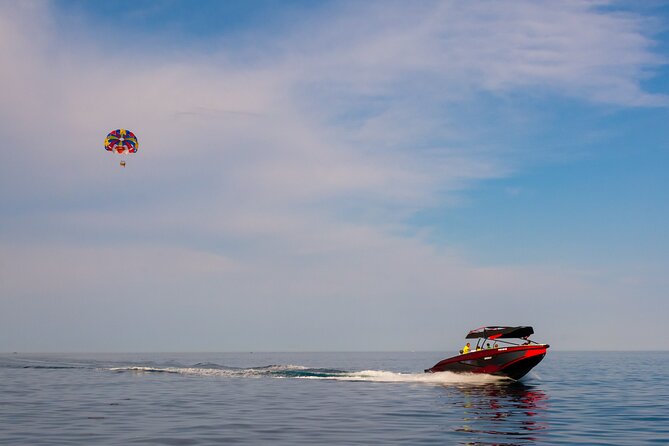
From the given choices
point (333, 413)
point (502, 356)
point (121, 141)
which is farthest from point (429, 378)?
point (121, 141)

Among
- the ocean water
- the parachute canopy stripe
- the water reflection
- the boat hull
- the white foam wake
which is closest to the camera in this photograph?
the ocean water

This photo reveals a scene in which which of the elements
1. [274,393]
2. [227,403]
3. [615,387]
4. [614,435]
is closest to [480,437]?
[614,435]

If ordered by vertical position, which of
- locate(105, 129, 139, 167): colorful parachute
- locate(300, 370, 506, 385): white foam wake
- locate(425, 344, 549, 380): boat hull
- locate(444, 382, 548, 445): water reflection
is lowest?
locate(444, 382, 548, 445): water reflection

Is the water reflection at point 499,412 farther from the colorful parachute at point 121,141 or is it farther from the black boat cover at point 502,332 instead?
the colorful parachute at point 121,141

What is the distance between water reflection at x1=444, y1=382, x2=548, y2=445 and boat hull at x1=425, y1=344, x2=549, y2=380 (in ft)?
4.10

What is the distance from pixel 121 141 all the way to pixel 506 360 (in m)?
42.0

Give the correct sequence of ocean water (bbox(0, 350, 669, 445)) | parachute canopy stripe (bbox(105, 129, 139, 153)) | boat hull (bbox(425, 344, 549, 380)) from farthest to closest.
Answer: parachute canopy stripe (bbox(105, 129, 139, 153))
boat hull (bbox(425, 344, 549, 380))
ocean water (bbox(0, 350, 669, 445))

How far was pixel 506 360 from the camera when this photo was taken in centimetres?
4669

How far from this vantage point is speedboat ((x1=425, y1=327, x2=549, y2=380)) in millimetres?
46344

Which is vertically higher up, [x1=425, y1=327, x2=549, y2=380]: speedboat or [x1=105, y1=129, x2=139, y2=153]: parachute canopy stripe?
[x1=105, y1=129, x2=139, y2=153]: parachute canopy stripe

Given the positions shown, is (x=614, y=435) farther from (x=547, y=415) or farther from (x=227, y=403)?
(x=227, y=403)

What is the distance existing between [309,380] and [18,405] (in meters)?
27.7

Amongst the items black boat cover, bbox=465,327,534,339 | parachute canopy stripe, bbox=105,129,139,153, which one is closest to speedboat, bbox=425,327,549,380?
black boat cover, bbox=465,327,534,339

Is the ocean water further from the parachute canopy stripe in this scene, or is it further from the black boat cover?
the parachute canopy stripe
